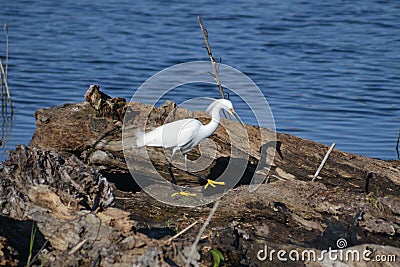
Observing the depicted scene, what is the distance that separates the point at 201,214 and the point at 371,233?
133 centimetres

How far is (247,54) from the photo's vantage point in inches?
598

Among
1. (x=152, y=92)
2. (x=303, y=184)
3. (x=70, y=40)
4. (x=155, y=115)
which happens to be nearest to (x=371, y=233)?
(x=303, y=184)

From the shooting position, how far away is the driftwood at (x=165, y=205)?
15.6 ft

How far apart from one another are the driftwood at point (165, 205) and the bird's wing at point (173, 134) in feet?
0.72

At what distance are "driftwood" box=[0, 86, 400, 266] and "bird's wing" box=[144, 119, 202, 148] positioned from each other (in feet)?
0.72

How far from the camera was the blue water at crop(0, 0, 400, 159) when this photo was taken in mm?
11094

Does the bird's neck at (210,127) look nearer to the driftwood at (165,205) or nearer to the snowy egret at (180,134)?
the snowy egret at (180,134)

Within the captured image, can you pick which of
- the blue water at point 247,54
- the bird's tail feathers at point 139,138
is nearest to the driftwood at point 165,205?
the bird's tail feathers at point 139,138

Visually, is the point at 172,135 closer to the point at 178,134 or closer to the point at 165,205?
the point at 178,134

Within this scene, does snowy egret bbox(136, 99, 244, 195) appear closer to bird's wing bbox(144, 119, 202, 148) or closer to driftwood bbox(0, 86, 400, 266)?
bird's wing bbox(144, 119, 202, 148)

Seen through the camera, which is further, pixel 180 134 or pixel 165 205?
pixel 180 134

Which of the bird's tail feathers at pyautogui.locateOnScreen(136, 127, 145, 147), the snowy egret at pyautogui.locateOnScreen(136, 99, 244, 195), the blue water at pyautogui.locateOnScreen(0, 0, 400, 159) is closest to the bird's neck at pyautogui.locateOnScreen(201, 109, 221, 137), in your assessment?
the snowy egret at pyautogui.locateOnScreen(136, 99, 244, 195)

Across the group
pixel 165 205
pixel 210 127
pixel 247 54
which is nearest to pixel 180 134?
pixel 210 127

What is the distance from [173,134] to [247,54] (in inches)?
354
